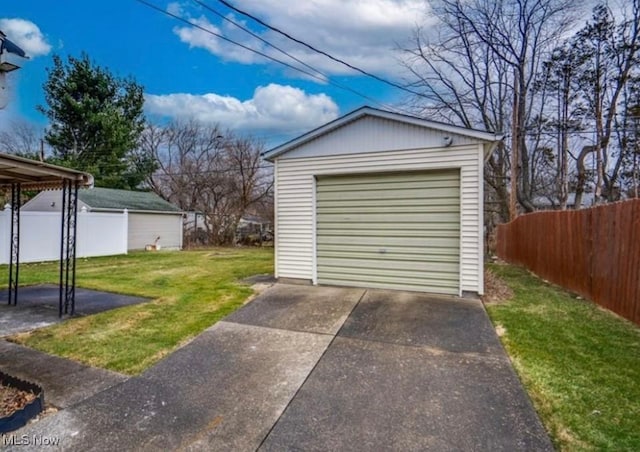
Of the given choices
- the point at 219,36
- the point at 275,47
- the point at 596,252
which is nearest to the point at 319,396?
the point at 596,252

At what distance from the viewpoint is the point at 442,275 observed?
6.21 metres

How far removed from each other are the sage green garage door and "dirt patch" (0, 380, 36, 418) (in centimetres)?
483

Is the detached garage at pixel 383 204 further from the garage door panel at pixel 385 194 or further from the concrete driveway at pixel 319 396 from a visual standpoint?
the concrete driveway at pixel 319 396

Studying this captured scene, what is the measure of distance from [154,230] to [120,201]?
6.73 ft

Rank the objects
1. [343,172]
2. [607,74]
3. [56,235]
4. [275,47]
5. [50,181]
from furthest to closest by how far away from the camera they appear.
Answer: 1. [607,74]
2. [56,235]
3. [275,47]
4. [343,172]
5. [50,181]

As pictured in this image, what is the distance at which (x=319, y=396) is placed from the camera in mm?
2902

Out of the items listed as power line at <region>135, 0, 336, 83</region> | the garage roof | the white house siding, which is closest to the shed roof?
the white house siding

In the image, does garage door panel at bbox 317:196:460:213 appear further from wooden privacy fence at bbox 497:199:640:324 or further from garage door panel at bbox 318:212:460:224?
wooden privacy fence at bbox 497:199:640:324

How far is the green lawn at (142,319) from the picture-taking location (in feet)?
12.3

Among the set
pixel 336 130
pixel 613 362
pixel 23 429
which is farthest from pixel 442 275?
pixel 23 429

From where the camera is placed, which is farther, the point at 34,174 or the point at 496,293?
the point at 496,293

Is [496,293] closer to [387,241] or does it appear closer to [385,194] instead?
[387,241]

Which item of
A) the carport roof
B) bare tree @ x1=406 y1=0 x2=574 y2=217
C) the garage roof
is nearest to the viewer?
the carport roof

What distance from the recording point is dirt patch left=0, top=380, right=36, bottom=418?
104 inches
